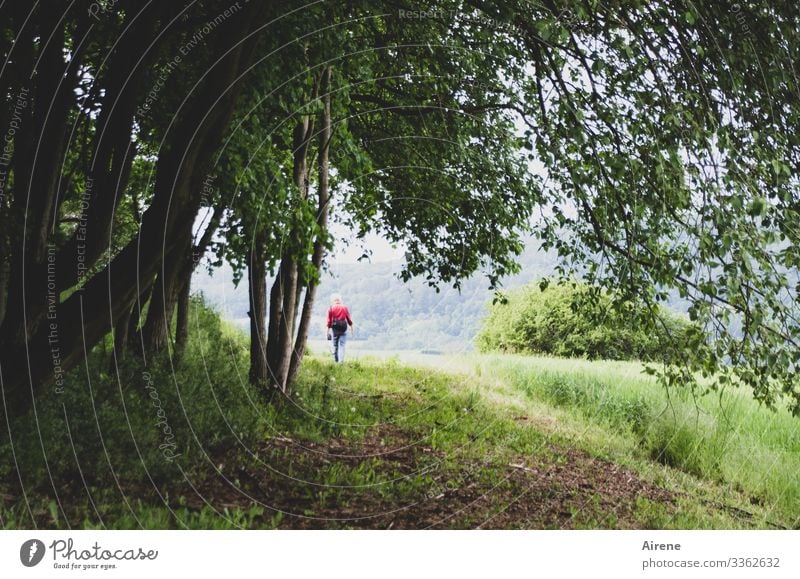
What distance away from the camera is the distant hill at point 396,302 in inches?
242

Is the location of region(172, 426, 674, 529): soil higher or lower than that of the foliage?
lower

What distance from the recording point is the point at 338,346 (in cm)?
739

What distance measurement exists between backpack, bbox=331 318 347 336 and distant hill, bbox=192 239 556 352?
15 cm

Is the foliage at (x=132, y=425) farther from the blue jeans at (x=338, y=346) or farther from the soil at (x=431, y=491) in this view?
the blue jeans at (x=338, y=346)

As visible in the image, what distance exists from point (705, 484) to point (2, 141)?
5.74m

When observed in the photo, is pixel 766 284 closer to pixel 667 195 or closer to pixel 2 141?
pixel 667 195

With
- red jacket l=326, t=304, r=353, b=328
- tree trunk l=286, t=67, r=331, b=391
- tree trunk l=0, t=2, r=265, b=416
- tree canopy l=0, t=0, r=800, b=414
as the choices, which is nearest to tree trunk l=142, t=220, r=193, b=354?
tree canopy l=0, t=0, r=800, b=414

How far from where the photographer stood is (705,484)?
5152mm

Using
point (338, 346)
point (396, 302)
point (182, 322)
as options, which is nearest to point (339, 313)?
point (396, 302)

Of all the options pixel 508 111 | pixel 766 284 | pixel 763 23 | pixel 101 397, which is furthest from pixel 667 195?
pixel 101 397

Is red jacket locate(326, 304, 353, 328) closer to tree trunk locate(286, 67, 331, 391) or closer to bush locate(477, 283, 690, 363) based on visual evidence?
tree trunk locate(286, 67, 331, 391)

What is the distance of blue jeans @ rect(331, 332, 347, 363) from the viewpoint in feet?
23.2

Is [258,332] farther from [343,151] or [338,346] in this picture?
[343,151]
